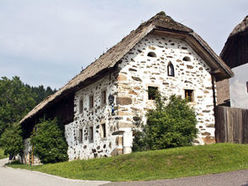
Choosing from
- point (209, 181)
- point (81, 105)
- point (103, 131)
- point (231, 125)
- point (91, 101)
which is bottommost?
point (209, 181)

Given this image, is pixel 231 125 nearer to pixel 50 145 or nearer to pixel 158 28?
pixel 158 28

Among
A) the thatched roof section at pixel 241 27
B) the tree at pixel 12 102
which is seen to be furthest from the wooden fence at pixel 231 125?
the tree at pixel 12 102

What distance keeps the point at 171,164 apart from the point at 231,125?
6.50 m

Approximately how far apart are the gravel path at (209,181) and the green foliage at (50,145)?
11.7 meters

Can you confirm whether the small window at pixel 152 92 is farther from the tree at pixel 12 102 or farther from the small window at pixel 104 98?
the tree at pixel 12 102

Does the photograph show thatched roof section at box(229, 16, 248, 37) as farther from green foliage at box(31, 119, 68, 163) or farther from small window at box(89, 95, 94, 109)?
green foliage at box(31, 119, 68, 163)

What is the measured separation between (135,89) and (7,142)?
57.4ft

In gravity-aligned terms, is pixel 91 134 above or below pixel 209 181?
above

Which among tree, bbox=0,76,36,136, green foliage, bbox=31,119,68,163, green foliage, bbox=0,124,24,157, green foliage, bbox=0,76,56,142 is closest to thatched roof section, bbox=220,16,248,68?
green foliage, bbox=31,119,68,163

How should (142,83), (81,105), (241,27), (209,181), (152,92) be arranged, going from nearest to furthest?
(209,181), (142,83), (152,92), (241,27), (81,105)

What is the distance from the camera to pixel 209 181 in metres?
9.65

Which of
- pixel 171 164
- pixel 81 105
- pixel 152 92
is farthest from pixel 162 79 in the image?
pixel 171 164

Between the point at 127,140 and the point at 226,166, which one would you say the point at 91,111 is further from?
the point at 226,166

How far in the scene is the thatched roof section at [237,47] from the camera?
1897cm
